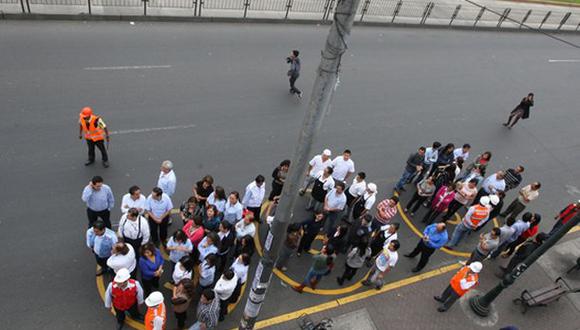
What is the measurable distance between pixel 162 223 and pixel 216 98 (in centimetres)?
565

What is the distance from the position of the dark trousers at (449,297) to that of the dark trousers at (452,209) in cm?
232

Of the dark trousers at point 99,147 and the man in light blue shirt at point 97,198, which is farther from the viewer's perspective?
the dark trousers at point 99,147

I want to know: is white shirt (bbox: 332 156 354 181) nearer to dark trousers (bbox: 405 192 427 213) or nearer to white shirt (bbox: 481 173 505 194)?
dark trousers (bbox: 405 192 427 213)

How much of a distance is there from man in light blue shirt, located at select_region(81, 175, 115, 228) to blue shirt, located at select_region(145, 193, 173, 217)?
0.74 metres

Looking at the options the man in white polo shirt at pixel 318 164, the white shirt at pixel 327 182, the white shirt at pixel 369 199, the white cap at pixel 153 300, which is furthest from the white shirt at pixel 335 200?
the white cap at pixel 153 300

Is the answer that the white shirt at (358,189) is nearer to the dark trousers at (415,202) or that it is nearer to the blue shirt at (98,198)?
the dark trousers at (415,202)

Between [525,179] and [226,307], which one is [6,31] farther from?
[525,179]

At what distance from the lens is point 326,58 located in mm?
4066

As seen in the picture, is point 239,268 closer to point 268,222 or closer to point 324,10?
point 268,222

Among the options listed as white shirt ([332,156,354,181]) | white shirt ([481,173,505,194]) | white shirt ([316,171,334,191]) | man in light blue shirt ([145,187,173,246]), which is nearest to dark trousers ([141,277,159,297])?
man in light blue shirt ([145,187,173,246])

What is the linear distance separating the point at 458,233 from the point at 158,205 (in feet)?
21.5

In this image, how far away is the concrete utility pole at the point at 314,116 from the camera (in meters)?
3.83

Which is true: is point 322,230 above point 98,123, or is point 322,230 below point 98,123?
below

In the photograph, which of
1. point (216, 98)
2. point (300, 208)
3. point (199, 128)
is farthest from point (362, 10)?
point (300, 208)
